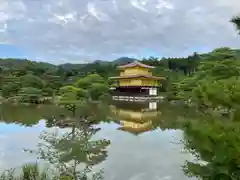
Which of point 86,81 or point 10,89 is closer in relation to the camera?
point 10,89

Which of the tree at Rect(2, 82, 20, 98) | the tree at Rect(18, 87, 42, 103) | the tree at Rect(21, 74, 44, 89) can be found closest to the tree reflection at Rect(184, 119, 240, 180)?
the tree at Rect(18, 87, 42, 103)

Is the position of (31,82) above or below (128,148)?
above

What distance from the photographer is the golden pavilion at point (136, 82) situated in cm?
3011

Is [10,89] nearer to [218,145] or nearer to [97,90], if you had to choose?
[97,90]

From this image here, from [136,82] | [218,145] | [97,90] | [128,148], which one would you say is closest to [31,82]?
[97,90]

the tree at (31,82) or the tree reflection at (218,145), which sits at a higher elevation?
the tree at (31,82)

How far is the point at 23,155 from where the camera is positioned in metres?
7.86

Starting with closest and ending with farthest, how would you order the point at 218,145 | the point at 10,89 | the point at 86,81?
the point at 218,145, the point at 10,89, the point at 86,81

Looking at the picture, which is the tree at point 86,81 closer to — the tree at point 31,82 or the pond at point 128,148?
the tree at point 31,82

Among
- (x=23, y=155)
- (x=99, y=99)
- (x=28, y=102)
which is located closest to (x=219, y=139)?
(x=23, y=155)

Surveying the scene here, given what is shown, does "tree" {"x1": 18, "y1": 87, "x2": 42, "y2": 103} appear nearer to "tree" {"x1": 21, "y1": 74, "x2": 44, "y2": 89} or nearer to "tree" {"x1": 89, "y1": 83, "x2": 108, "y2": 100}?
"tree" {"x1": 21, "y1": 74, "x2": 44, "y2": 89}

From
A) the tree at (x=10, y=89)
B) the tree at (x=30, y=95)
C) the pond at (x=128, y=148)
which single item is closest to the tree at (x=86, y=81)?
the tree at (x=30, y=95)

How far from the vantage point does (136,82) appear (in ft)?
99.9

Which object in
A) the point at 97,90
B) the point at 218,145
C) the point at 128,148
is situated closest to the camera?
the point at 218,145
